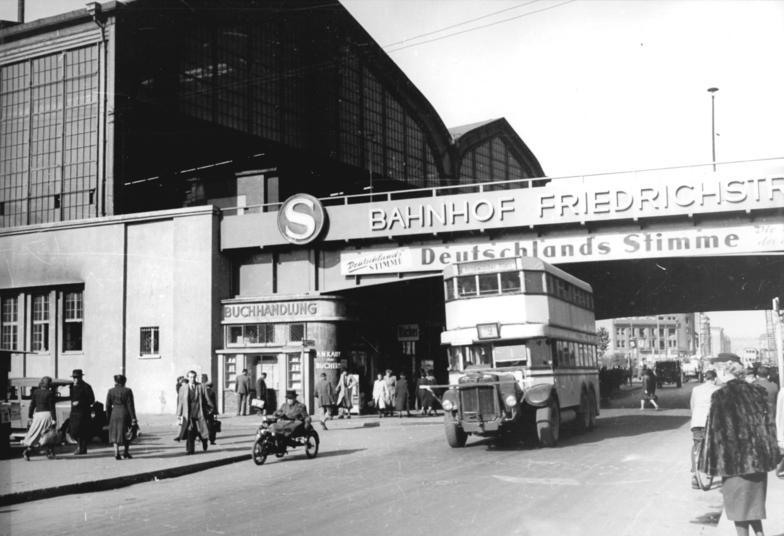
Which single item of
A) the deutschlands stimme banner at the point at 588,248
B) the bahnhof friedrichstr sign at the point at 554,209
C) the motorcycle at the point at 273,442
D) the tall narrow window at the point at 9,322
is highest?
the bahnhof friedrichstr sign at the point at 554,209

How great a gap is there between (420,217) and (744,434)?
2277 cm

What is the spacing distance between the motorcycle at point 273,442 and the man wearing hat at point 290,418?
0.09m

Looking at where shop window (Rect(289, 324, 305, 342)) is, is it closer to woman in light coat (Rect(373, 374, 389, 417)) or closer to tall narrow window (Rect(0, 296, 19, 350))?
woman in light coat (Rect(373, 374, 389, 417))

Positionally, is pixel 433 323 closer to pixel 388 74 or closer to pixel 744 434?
pixel 388 74

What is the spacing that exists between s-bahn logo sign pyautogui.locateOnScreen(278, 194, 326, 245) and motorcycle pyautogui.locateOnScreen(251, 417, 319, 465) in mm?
14780

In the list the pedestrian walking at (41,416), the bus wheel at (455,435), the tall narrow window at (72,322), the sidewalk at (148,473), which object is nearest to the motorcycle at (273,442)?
the sidewalk at (148,473)

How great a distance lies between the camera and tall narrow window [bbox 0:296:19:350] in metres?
35.1

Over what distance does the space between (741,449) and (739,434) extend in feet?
0.44

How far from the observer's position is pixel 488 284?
18750 millimetres

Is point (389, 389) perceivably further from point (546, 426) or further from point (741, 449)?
point (741, 449)

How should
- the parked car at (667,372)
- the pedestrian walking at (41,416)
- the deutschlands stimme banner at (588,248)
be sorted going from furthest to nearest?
the parked car at (667,372) → the deutschlands stimme banner at (588,248) → the pedestrian walking at (41,416)

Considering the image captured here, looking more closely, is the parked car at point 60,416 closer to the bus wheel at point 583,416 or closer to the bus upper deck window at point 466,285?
the bus upper deck window at point 466,285

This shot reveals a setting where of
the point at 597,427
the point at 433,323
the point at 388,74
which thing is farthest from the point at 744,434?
the point at 388,74

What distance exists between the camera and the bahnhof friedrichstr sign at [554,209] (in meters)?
25.9
